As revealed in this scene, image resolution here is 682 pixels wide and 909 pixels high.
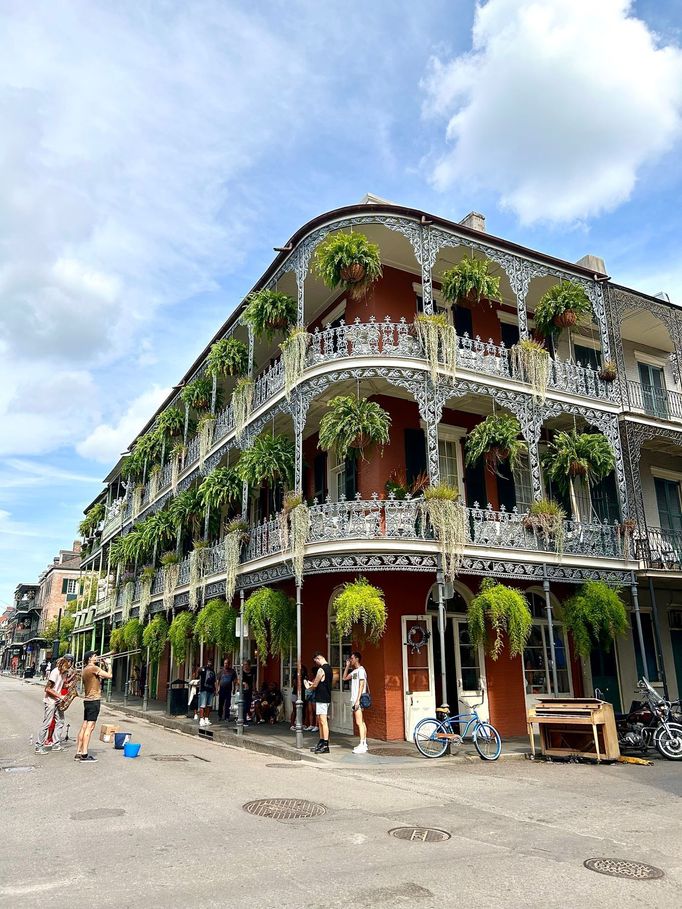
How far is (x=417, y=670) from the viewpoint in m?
13.9

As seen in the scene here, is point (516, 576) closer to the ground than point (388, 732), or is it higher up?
higher up

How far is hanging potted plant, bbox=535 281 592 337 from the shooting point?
625 inches

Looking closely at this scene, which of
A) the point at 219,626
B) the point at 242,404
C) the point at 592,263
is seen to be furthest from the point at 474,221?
the point at 219,626

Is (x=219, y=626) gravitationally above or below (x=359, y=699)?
above

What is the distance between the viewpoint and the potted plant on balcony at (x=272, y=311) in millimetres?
16125

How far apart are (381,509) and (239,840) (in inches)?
304

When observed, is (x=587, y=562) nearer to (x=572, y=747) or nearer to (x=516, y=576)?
(x=516, y=576)

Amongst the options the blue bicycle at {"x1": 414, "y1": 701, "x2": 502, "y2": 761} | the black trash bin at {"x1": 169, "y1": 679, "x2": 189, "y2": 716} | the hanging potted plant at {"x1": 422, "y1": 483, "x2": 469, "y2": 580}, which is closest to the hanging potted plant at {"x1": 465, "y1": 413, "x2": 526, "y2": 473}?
the hanging potted plant at {"x1": 422, "y1": 483, "x2": 469, "y2": 580}

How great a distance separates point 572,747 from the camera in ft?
36.9

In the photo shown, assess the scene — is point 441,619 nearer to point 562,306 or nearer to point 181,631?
point 562,306

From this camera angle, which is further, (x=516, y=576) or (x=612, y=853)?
(x=516, y=576)

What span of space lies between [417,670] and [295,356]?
7.02m

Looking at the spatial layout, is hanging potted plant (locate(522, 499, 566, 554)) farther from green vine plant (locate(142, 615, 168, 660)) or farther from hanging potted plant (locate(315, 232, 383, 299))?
green vine plant (locate(142, 615, 168, 660))

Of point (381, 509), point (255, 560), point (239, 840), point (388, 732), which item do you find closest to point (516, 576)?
point (381, 509)
